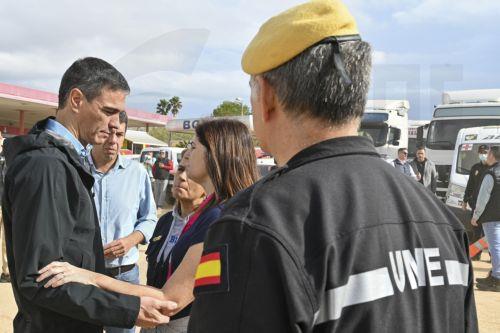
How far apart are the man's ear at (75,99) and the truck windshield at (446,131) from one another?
11.9 metres

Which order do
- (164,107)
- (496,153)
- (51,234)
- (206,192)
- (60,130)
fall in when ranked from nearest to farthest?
(51,234) < (60,130) < (206,192) < (496,153) < (164,107)

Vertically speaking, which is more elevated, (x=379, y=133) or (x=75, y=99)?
(x=379, y=133)

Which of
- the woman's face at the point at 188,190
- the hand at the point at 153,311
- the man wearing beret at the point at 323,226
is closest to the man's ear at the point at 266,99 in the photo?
the man wearing beret at the point at 323,226

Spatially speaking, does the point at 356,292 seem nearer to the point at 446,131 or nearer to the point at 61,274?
the point at 61,274

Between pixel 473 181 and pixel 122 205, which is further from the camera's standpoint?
pixel 473 181

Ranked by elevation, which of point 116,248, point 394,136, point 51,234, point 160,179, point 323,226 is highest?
point 394,136

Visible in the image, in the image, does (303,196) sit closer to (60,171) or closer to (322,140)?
(322,140)

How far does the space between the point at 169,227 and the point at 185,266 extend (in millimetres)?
818

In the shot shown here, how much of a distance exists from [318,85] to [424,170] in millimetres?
11041

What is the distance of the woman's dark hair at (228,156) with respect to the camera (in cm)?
236

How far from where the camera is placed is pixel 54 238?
1.78 metres

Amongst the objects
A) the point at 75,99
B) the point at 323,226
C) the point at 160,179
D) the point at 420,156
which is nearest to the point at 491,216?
the point at 420,156

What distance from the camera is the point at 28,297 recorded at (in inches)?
71.4

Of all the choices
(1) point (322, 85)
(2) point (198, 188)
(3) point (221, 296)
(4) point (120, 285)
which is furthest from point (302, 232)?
(2) point (198, 188)
